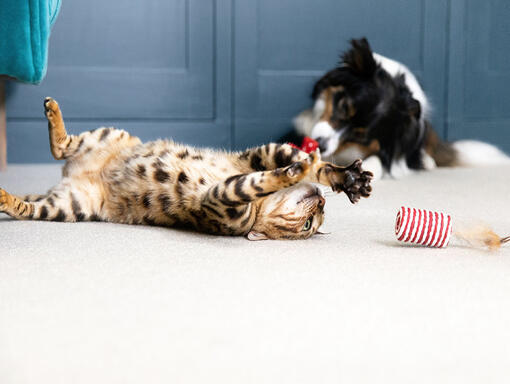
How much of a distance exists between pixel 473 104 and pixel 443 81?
0.24m

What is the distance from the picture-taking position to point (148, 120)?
3367 millimetres

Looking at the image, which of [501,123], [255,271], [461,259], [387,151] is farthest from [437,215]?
[501,123]

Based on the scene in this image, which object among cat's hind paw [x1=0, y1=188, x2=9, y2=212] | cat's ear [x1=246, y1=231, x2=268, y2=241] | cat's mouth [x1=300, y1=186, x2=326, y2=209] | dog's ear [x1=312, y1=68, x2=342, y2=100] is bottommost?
cat's ear [x1=246, y1=231, x2=268, y2=241]

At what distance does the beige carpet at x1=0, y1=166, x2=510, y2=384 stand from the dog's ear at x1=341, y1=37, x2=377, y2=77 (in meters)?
1.45

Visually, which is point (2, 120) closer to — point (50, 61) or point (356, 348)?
point (50, 61)

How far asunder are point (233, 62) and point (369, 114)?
3.01 feet

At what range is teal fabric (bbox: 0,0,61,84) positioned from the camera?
4.30 ft

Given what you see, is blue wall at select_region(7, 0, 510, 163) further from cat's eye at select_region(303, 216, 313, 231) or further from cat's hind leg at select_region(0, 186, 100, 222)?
cat's eye at select_region(303, 216, 313, 231)

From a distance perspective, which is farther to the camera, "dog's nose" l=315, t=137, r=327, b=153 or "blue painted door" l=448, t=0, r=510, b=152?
"blue painted door" l=448, t=0, r=510, b=152

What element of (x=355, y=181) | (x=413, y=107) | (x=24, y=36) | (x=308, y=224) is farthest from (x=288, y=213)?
(x=413, y=107)

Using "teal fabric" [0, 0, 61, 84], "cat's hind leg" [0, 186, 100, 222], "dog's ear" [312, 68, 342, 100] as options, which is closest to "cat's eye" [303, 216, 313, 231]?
"cat's hind leg" [0, 186, 100, 222]

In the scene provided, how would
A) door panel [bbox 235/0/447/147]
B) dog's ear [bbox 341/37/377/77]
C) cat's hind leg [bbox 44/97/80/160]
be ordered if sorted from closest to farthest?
cat's hind leg [bbox 44/97/80/160], dog's ear [bbox 341/37/377/77], door panel [bbox 235/0/447/147]

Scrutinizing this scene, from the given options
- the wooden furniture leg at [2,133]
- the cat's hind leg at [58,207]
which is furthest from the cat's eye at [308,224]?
the wooden furniture leg at [2,133]

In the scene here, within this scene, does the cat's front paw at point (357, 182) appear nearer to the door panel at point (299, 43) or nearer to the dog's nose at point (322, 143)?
the dog's nose at point (322, 143)
